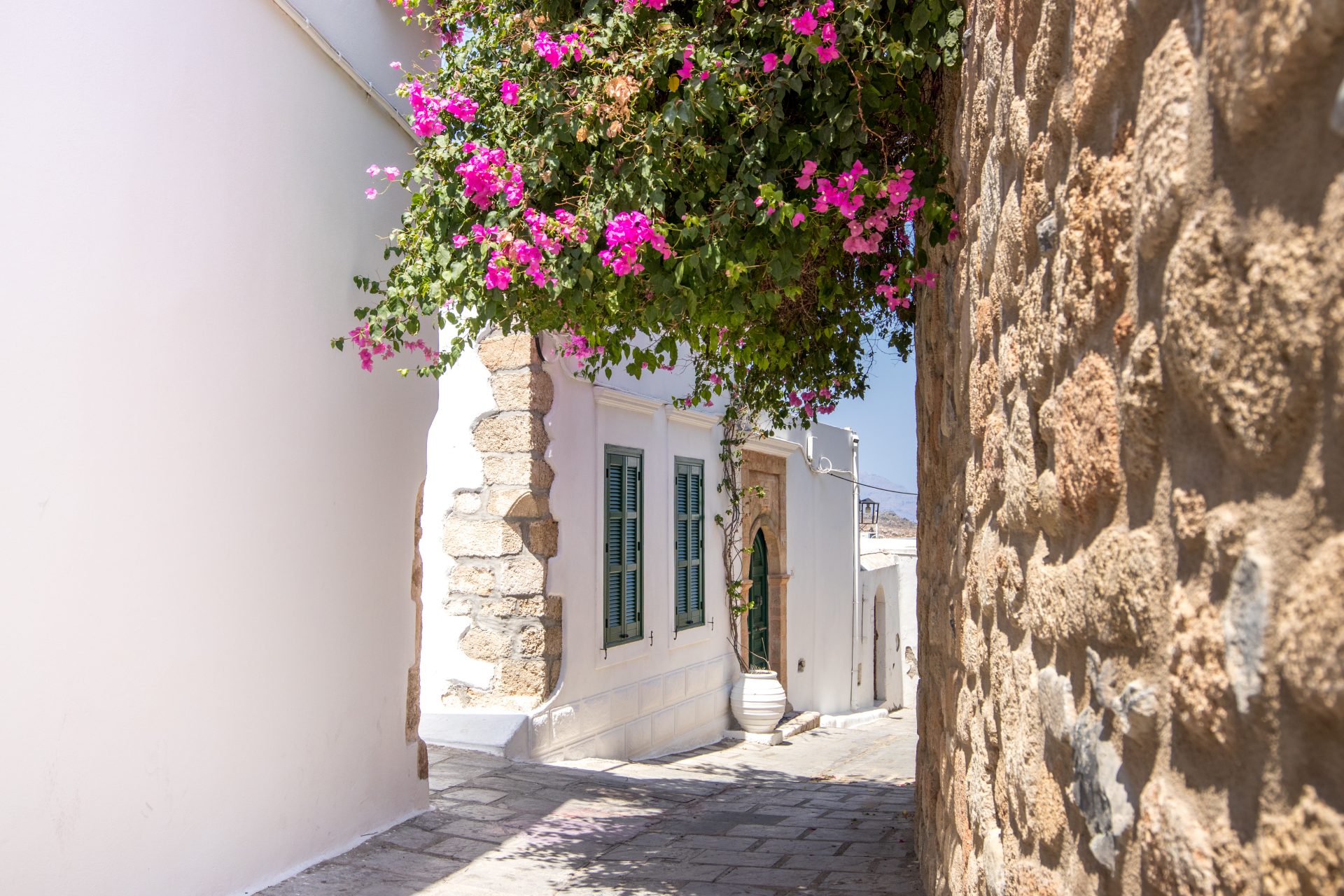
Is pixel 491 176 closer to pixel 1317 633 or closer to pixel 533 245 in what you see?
pixel 533 245

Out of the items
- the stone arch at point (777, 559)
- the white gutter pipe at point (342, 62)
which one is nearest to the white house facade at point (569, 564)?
the stone arch at point (777, 559)

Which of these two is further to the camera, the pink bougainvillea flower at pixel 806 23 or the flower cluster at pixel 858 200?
the flower cluster at pixel 858 200

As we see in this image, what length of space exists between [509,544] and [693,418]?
3.03 m

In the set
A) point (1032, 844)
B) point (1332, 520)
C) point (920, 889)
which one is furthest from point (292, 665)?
point (1332, 520)

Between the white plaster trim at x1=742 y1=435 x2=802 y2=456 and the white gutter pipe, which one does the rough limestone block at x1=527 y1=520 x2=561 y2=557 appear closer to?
the white gutter pipe

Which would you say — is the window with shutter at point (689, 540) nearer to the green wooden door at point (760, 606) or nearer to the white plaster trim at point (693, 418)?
the white plaster trim at point (693, 418)

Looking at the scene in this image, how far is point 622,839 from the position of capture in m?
5.43

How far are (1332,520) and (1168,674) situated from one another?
16.4 inches

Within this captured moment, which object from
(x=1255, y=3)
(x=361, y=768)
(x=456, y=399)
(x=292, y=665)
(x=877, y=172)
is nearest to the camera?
(x=1255, y=3)

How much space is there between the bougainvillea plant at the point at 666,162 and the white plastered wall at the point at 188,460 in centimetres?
51

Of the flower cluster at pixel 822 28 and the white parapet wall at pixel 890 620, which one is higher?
the flower cluster at pixel 822 28

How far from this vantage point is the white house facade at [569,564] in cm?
753

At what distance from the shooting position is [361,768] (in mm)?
4941

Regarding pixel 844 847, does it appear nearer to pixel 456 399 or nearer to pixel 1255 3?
pixel 456 399
